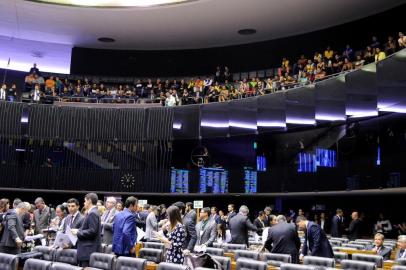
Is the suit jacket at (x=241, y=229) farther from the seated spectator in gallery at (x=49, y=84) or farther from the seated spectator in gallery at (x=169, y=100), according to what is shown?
the seated spectator in gallery at (x=49, y=84)

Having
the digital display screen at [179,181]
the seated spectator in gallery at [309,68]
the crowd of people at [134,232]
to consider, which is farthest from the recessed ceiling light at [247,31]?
the crowd of people at [134,232]

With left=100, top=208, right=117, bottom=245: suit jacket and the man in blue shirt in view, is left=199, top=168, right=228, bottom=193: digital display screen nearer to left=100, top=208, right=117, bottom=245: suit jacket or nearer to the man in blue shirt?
left=100, top=208, right=117, bottom=245: suit jacket

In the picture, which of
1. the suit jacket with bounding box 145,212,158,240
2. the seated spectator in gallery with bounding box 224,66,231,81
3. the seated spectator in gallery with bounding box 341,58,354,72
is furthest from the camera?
the seated spectator in gallery with bounding box 224,66,231,81

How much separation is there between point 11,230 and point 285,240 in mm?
4585

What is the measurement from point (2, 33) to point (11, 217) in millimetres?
20831

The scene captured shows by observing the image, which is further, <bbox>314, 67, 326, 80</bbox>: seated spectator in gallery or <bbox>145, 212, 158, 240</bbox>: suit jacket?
<bbox>314, 67, 326, 80</bbox>: seated spectator in gallery

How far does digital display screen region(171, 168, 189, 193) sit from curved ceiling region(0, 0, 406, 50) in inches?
281

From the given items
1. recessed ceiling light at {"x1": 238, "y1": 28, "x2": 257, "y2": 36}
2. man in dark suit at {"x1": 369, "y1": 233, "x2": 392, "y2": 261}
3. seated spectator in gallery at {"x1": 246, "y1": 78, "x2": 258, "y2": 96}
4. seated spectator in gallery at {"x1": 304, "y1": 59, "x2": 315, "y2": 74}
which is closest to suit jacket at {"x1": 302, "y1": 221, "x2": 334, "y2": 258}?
man in dark suit at {"x1": 369, "y1": 233, "x2": 392, "y2": 261}

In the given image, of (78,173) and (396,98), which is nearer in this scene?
(396,98)

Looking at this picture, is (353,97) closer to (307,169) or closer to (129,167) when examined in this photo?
(307,169)

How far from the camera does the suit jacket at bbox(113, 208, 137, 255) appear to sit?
776 centimetres

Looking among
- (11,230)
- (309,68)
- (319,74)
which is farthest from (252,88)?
(11,230)

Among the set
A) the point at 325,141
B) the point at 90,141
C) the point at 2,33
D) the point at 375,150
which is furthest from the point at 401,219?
the point at 2,33

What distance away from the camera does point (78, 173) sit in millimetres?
21625
